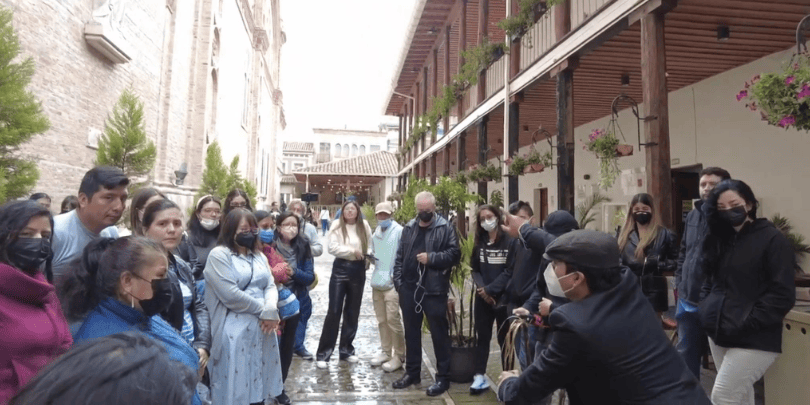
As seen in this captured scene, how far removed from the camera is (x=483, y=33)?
11.0 meters

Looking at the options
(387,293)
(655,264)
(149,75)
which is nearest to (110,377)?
(655,264)

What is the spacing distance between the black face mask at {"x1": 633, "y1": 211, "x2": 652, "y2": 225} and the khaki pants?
2.53m

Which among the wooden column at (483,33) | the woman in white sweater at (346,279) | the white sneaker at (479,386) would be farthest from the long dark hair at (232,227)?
the wooden column at (483,33)

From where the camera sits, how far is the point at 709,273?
298cm

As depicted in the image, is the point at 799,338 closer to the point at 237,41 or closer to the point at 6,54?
the point at 6,54

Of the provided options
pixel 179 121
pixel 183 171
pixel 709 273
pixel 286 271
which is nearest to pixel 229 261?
pixel 286 271

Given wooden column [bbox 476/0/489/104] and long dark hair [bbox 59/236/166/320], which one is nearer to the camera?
long dark hair [bbox 59/236/166/320]

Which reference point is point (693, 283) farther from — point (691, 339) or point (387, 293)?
point (387, 293)

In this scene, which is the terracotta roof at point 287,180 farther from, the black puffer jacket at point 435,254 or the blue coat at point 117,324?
the blue coat at point 117,324

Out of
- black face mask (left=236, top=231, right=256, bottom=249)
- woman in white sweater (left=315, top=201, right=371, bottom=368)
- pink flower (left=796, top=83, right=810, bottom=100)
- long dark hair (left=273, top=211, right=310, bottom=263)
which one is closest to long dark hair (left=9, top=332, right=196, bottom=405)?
black face mask (left=236, top=231, right=256, bottom=249)

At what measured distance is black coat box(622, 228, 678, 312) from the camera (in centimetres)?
383

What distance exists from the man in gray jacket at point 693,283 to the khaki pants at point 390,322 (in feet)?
8.91

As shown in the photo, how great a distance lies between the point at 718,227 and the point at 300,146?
64008 mm

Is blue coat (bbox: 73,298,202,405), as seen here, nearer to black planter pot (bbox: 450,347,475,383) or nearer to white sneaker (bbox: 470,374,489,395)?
white sneaker (bbox: 470,374,489,395)
